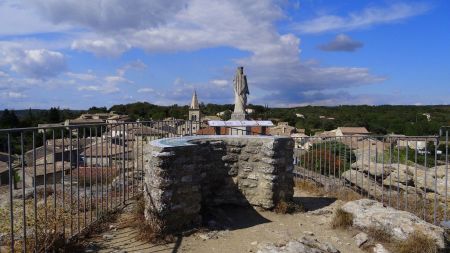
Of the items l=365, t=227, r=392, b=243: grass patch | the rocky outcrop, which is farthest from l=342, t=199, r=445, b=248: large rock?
the rocky outcrop

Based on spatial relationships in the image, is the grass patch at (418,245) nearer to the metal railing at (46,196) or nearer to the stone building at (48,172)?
the metal railing at (46,196)

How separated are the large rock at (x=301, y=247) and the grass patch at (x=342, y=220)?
3.98 ft

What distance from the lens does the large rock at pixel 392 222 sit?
5926mm

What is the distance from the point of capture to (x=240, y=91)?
13.5 meters

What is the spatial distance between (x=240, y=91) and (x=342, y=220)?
747 cm

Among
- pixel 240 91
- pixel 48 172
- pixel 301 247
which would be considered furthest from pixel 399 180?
pixel 48 172

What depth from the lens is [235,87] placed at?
538 inches

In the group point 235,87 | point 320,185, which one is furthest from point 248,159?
point 235,87

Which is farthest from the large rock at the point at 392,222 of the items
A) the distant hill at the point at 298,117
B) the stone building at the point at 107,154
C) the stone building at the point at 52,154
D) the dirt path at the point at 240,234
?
the distant hill at the point at 298,117

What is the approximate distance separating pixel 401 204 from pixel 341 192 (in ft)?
4.54

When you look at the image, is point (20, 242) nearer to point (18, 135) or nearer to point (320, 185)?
point (18, 135)

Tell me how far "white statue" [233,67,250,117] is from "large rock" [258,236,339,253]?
815 centimetres

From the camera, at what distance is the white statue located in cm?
1345

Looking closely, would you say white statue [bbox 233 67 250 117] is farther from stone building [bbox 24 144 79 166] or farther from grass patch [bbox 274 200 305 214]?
grass patch [bbox 274 200 305 214]
